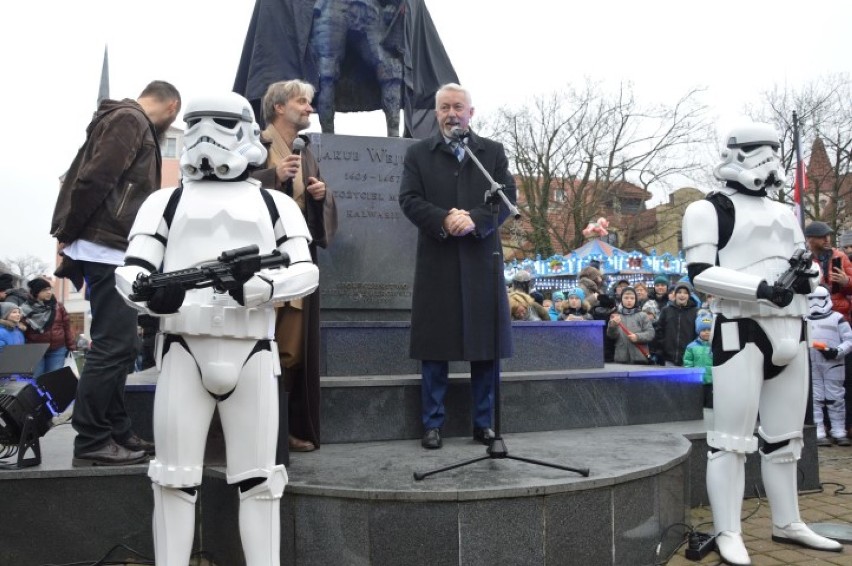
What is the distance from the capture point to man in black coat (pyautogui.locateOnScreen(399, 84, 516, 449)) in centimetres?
459

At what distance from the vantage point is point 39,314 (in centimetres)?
887

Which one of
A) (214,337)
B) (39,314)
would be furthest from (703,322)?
(39,314)

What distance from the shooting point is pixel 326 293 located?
19.9 feet

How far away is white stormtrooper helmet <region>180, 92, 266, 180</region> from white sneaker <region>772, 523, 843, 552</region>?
3510mm

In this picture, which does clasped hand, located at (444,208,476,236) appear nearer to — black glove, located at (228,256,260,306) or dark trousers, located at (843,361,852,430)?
black glove, located at (228,256,260,306)

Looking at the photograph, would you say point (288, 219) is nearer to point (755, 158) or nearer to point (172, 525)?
point (172, 525)

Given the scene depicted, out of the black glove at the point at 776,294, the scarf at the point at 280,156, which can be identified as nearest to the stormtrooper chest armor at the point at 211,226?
the scarf at the point at 280,156

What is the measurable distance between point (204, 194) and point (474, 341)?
2.03 metres

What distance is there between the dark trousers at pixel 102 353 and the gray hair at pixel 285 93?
1360mm

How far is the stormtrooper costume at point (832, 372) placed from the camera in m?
7.67

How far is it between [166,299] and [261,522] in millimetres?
1024

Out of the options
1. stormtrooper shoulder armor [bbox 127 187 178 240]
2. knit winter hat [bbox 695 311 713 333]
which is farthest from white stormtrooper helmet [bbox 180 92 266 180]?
knit winter hat [bbox 695 311 713 333]

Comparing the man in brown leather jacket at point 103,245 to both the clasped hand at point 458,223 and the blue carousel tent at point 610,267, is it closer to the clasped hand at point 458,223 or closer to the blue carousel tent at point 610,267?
the clasped hand at point 458,223

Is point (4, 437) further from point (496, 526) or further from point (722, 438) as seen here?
point (722, 438)
